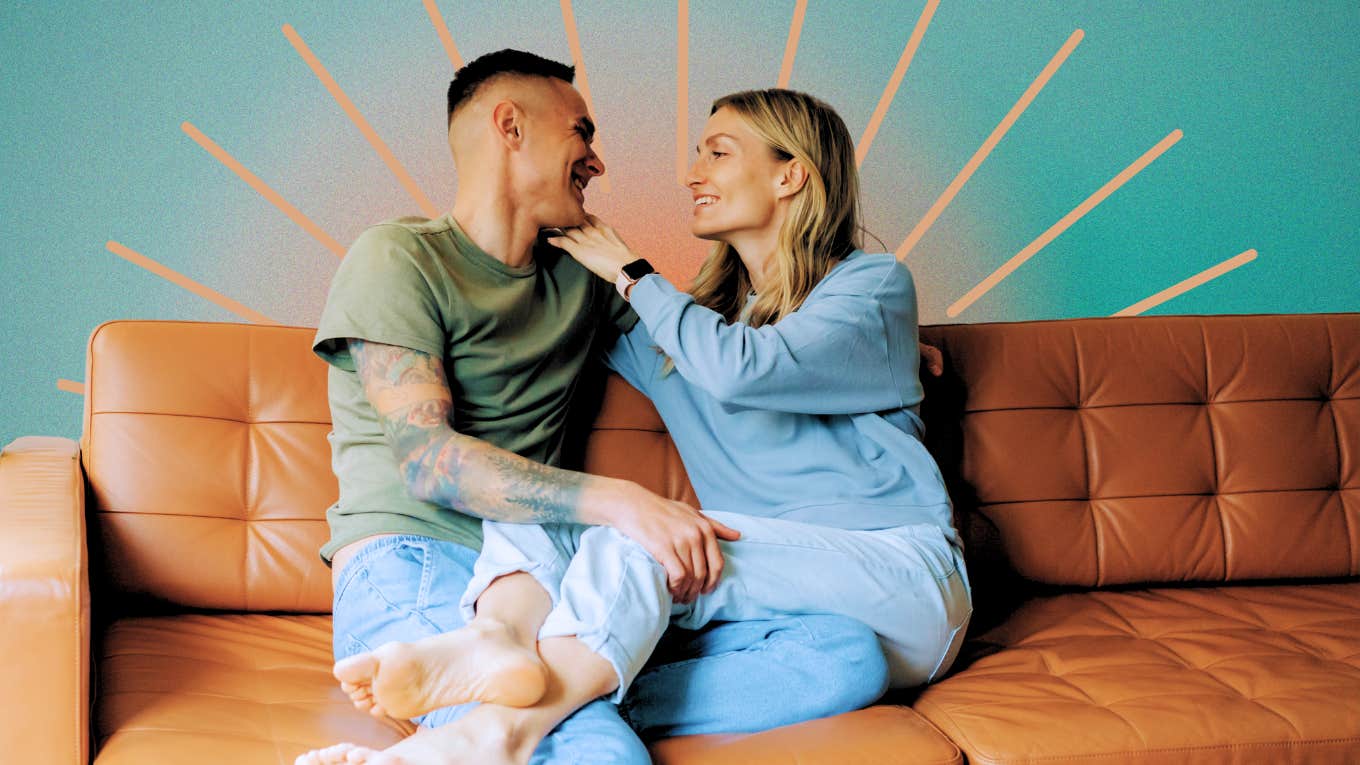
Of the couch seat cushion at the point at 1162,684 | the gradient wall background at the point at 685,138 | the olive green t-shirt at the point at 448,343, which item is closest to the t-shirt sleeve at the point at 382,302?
the olive green t-shirt at the point at 448,343

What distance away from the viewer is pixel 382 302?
1558 mm

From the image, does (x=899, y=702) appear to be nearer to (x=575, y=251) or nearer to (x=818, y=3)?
(x=575, y=251)

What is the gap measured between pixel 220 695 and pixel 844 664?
30.5 inches

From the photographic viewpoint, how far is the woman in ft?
4.35

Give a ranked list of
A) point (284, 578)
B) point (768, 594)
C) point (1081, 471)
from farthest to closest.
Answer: point (1081, 471) < point (284, 578) < point (768, 594)

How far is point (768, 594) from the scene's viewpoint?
1.48 metres

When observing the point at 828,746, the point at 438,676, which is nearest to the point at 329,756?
the point at 438,676

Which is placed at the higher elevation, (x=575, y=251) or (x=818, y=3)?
(x=818, y=3)

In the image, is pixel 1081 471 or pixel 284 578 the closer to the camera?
pixel 284 578

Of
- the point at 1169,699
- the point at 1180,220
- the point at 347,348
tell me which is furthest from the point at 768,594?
the point at 1180,220

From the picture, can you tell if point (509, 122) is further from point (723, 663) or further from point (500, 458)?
point (723, 663)

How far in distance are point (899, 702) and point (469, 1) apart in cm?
164

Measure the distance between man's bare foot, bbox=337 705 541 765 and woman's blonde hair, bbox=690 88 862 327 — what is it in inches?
33.5

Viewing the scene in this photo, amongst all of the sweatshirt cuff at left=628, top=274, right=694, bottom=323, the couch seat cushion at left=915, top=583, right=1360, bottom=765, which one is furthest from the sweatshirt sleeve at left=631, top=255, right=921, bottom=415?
the couch seat cushion at left=915, top=583, right=1360, bottom=765
